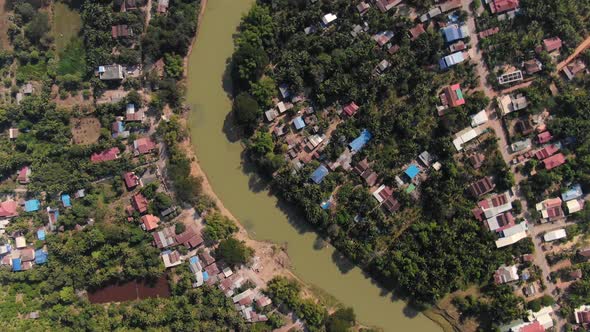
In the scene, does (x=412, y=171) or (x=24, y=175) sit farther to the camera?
(x=24, y=175)

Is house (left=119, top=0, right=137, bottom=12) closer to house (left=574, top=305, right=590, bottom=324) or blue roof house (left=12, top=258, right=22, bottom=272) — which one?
blue roof house (left=12, top=258, right=22, bottom=272)

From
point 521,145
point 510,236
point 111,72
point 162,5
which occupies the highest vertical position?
point 162,5

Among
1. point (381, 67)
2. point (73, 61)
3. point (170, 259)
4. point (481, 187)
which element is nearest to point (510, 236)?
point (481, 187)

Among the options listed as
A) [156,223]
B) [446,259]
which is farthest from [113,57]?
[446,259]

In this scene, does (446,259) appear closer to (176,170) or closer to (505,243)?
(505,243)

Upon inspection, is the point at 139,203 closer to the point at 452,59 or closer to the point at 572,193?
the point at 452,59

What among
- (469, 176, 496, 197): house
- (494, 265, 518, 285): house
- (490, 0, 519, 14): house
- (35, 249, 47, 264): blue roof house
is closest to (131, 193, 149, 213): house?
(35, 249, 47, 264): blue roof house
